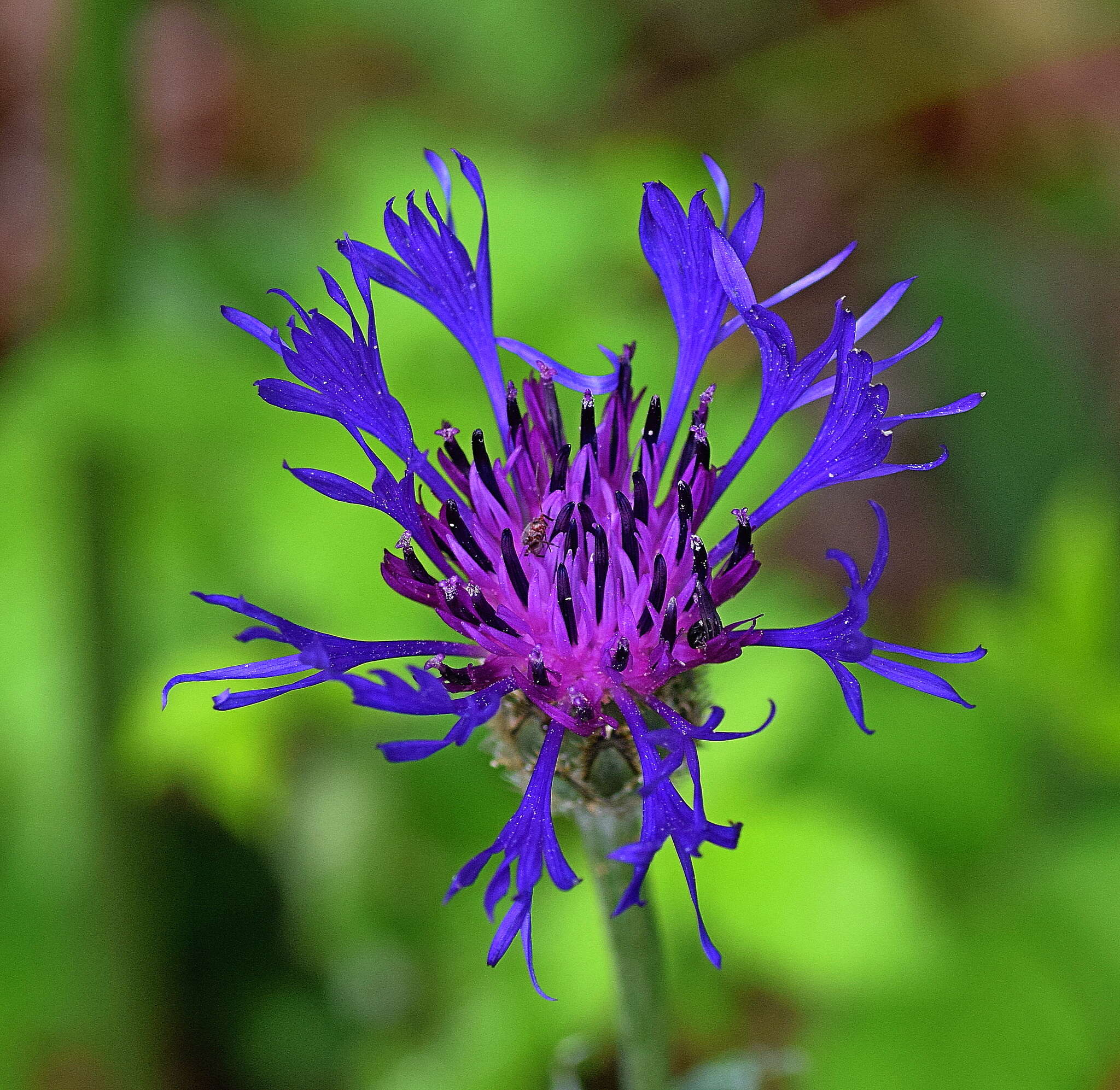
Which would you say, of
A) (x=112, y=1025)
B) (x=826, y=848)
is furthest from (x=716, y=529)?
(x=112, y=1025)

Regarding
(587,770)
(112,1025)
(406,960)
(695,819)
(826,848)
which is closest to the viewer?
(695,819)

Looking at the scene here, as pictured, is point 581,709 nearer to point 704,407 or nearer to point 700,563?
point 700,563

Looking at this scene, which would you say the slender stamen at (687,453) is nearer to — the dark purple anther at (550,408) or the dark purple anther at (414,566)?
the dark purple anther at (550,408)

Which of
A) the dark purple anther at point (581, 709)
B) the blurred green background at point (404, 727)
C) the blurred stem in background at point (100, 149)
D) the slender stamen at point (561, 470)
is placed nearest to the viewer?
the dark purple anther at point (581, 709)

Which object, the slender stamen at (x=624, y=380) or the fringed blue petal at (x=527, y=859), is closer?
the fringed blue petal at (x=527, y=859)

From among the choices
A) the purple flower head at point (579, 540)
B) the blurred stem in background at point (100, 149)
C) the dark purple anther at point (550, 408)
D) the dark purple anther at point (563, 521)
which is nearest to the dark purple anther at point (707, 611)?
the purple flower head at point (579, 540)

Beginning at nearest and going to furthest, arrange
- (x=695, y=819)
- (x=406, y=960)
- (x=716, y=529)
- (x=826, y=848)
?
(x=695, y=819) → (x=826, y=848) → (x=716, y=529) → (x=406, y=960)

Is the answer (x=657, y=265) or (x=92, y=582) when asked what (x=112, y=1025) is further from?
(x=657, y=265)
